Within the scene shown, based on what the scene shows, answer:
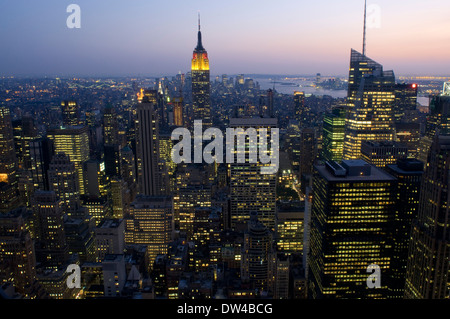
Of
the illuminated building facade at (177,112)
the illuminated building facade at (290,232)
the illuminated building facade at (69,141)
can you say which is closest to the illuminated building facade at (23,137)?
the illuminated building facade at (69,141)

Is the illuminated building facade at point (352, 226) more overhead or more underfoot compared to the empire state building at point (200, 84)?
more underfoot

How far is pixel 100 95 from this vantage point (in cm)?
2320

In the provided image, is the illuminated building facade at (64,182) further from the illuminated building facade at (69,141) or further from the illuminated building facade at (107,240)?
the illuminated building facade at (107,240)

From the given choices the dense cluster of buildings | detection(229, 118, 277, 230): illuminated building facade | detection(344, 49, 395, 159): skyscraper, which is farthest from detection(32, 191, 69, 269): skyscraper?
detection(344, 49, 395, 159): skyscraper

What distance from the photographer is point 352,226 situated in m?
9.48

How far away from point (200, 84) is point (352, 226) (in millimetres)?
24095

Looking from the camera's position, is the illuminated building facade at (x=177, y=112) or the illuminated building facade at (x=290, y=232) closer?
the illuminated building facade at (x=290, y=232)

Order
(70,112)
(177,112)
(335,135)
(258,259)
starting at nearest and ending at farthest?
(258,259) < (335,135) < (70,112) < (177,112)

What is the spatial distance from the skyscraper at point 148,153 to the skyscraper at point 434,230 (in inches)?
539

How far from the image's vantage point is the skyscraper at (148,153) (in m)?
19.2

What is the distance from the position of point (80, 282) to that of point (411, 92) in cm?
2077

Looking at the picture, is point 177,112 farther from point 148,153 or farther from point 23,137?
point 23,137
